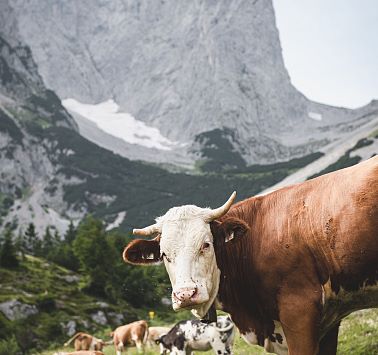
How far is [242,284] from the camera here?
24.5ft

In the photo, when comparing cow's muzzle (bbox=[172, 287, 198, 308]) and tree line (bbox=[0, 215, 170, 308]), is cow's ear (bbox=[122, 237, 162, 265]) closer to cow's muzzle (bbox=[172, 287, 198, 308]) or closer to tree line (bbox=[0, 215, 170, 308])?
cow's muzzle (bbox=[172, 287, 198, 308])

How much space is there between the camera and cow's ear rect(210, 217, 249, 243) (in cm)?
720

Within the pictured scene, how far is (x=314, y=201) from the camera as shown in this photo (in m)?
7.00

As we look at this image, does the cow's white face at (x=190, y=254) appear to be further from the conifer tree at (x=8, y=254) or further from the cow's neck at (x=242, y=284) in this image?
the conifer tree at (x=8, y=254)

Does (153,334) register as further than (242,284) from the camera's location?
Yes

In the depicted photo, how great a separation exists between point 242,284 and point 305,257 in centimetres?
122

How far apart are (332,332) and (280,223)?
1.99 meters

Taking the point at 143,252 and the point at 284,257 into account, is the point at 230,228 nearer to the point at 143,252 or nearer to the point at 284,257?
the point at 284,257

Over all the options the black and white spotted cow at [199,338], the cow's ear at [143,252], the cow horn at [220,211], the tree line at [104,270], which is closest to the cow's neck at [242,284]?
the cow horn at [220,211]

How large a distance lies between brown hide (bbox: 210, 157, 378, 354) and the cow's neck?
0.05ft

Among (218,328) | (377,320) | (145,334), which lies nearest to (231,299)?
(218,328)

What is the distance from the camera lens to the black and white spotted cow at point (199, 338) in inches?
500

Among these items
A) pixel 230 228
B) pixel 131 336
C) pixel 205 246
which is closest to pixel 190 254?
pixel 205 246

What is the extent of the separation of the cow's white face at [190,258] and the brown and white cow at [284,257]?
0.05 feet
